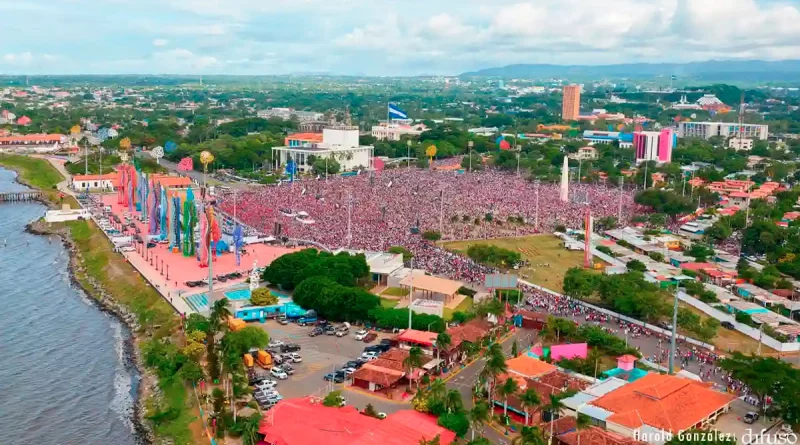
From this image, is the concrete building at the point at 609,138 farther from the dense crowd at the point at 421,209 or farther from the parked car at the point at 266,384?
the parked car at the point at 266,384

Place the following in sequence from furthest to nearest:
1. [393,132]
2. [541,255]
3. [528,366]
Result: [393,132], [541,255], [528,366]

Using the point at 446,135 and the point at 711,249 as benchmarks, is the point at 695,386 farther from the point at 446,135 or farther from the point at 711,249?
the point at 446,135

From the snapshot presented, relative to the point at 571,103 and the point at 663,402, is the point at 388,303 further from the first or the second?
the point at 571,103

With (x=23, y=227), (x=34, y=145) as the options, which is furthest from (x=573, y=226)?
(x=34, y=145)

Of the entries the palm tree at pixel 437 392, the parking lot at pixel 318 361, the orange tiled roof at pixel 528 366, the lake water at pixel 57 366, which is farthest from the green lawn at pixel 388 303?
the palm tree at pixel 437 392

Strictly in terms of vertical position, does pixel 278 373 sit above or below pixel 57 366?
above

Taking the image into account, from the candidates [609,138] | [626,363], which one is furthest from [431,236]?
[609,138]
